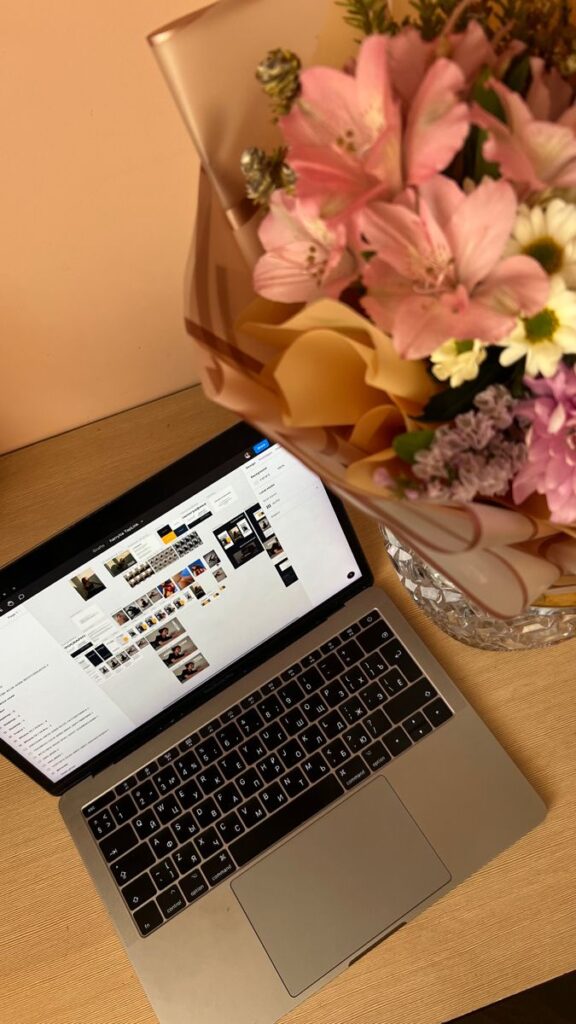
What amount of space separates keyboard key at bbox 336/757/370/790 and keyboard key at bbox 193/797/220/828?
109 millimetres

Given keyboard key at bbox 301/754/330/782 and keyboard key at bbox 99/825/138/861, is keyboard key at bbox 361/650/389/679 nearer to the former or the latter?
keyboard key at bbox 301/754/330/782

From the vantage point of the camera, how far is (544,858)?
2.03 ft

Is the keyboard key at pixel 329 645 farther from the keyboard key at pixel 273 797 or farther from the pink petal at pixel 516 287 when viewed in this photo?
the pink petal at pixel 516 287

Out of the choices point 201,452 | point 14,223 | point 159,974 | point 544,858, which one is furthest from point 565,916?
point 14,223

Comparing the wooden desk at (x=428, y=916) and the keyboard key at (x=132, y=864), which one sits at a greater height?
the keyboard key at (x=132, y=864)

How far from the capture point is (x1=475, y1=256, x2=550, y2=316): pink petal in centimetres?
29

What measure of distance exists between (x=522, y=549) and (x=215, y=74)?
276 millimetres

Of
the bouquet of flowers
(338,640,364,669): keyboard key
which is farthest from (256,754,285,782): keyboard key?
the bouquet of flowers

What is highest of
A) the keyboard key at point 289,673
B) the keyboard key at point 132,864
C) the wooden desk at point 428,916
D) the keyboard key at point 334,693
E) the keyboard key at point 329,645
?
the keyboard key at point 329,645

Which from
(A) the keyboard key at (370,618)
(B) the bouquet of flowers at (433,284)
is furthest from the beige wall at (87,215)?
(A) the keyboard key at (370,618)

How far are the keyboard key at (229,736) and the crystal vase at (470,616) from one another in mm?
202

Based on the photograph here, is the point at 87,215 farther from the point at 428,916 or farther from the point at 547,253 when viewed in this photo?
the point at 428,916

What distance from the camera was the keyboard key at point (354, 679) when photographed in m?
0.68

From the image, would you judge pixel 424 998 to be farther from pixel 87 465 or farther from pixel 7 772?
pixel 87 465
